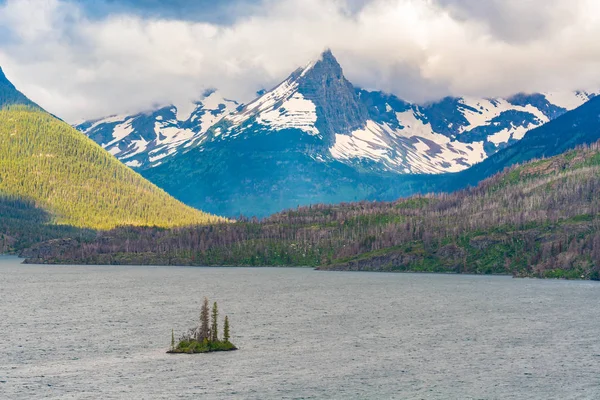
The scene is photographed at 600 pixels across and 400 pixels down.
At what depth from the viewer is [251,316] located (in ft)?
652

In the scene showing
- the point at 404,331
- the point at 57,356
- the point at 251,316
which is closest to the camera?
the point at 57,356

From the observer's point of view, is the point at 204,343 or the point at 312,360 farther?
the point at 204,343

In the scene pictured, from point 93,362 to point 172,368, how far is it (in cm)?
1502

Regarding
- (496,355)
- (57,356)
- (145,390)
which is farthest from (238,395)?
(496,355)

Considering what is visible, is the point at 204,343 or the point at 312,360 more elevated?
the point at 204,343

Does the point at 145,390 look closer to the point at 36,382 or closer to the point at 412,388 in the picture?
the point at 36,382

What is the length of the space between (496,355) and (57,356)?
7534cm

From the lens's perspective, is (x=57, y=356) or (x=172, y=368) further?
(x=57, y=356)

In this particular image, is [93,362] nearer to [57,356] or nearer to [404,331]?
[57,356]

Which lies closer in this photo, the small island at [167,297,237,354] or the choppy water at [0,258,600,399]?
the choppy water at [0,258,600,399]

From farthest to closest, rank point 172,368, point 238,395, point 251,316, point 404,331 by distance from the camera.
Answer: point 251,316 < point 404,331 < point 172,368 < point 238,395

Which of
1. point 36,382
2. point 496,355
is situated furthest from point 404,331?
point 36,382

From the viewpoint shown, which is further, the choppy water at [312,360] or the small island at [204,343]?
the small island at [204,343]

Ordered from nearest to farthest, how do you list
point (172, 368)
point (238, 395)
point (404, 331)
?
1. point (238, 395)
2. point (172, 368)
3. point (404, 331)
